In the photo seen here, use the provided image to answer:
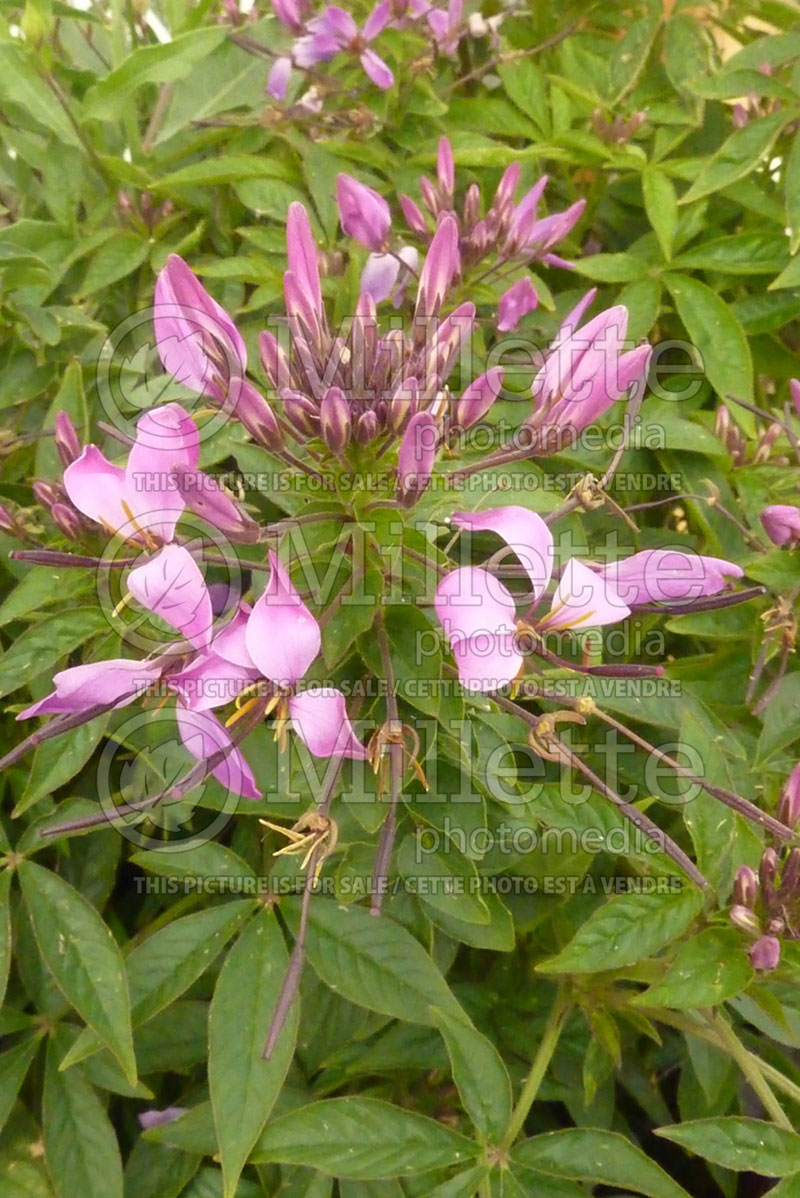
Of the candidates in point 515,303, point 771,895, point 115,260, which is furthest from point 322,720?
point 115,260

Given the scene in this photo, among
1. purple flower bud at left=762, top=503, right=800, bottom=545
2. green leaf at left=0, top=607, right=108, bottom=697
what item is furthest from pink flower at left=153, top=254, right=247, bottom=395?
purple flower bud at left=762, top=503, right=800, bottom=545

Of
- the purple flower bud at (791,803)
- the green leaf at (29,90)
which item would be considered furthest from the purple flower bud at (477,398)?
the green leaf at (29,90)

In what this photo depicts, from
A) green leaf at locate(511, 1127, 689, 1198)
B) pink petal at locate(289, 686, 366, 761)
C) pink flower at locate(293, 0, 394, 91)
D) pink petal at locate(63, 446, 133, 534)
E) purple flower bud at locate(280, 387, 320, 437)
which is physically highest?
pink flower at locate(293, 0, 394, 91)

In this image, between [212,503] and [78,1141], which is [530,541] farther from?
[78,1141]

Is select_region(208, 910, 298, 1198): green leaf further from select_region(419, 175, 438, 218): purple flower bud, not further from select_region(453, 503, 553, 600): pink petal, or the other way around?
select_region(419, 175, 438, 218): purple flower bud

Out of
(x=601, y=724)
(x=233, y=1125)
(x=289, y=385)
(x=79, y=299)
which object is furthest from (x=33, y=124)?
(x=233, y=1125)

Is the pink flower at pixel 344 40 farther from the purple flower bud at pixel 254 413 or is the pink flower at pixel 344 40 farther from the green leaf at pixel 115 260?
the purple flower bud at pixel 254 413
